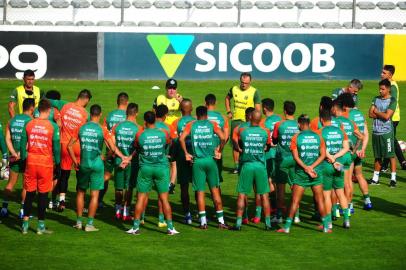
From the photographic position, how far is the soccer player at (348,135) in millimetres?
16891

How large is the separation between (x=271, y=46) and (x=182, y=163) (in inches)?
641

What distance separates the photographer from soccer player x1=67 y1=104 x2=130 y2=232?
1591 cm

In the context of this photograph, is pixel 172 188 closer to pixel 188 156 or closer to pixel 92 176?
pixel 188 156

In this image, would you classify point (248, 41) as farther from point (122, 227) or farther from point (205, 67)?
point (122, 227)

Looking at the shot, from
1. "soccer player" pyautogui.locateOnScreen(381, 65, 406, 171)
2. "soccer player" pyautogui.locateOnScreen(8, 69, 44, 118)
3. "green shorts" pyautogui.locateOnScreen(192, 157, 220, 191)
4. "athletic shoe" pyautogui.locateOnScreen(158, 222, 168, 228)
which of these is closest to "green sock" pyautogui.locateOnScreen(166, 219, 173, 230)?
"athletic shoe" pyautogui.locateOnScreen(158, 222, 168, 228)

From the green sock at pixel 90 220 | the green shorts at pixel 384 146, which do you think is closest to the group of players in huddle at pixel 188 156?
the green sock at pixel 90 220

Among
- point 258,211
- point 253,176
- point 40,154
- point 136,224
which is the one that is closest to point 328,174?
point 253,176

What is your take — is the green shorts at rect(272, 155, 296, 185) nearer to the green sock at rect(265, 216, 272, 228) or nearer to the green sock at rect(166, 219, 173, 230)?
the green sock at rect(265, 216, 272, 228)

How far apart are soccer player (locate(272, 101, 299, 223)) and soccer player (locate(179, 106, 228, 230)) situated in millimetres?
1088

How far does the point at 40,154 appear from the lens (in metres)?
15.5

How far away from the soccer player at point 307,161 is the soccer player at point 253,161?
1.83 feet

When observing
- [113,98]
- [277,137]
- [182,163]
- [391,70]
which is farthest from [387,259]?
[113,98]

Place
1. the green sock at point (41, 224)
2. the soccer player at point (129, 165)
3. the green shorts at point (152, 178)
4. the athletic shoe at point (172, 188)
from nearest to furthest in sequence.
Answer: the green shorts at point (152, 178), the green sock at point (41, 224), the soccer player at point (129, 165), the athletic shoe at point (172, 188)

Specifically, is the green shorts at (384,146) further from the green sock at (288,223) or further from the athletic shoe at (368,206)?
the green sock at (288,223)
